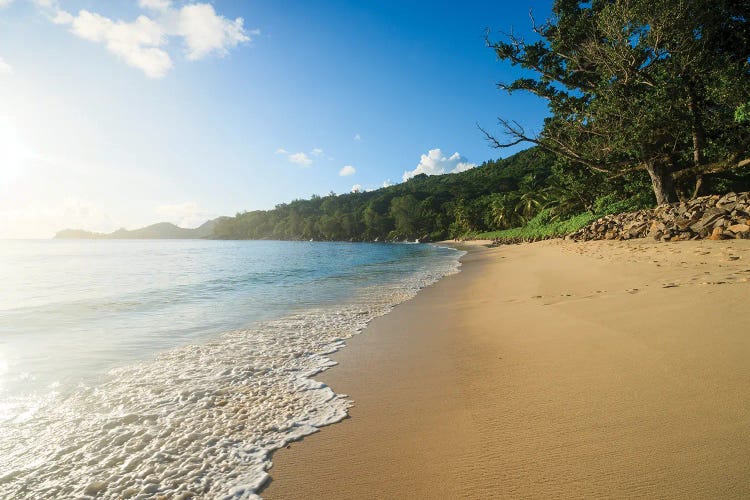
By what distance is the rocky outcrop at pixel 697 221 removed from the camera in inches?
434

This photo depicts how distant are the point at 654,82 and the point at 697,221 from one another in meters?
6.68

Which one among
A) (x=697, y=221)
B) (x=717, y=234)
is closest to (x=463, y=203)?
(x=697, y=221)

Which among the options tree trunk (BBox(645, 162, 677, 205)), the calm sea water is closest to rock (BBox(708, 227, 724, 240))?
tree trunk (BBox(645, 162, 677, 205))

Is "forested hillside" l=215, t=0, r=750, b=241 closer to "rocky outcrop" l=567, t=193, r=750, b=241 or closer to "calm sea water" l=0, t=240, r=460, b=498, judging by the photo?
"rocky outcrop" l=567, t=193, r=750, b=241

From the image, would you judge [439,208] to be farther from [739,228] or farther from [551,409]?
[551,409]

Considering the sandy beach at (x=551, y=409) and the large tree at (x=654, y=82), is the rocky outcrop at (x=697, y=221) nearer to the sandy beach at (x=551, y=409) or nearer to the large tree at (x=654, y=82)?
the large tree at (x=654, y=82)

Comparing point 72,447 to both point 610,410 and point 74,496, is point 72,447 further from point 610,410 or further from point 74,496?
point 610,410

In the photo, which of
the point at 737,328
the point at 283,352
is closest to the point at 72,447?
the point at 283,352

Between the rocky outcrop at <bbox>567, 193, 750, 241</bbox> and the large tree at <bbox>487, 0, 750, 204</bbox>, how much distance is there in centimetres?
295

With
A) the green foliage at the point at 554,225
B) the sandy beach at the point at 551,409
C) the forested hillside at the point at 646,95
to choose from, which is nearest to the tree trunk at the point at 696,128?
the forested hillside at the point at 646,95

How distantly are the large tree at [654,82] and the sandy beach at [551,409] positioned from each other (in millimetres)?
12724

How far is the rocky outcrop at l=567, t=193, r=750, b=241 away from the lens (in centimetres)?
1102

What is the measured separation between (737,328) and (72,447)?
629cm

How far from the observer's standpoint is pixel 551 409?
2699 mm
